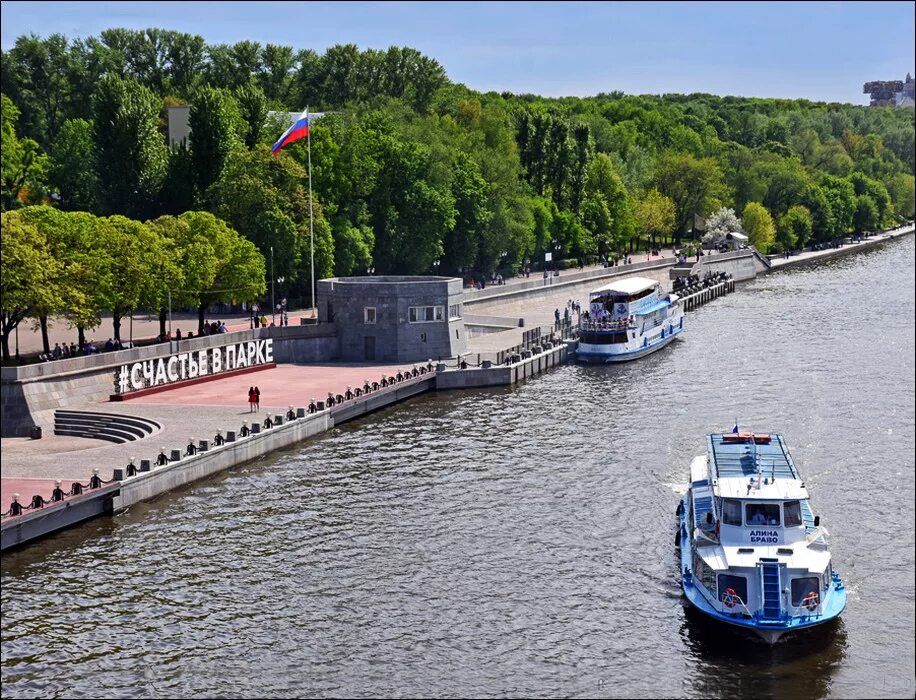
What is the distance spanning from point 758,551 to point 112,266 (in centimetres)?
5383

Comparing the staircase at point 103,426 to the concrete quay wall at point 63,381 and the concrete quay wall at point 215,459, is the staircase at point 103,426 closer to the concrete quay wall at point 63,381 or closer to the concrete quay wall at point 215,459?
the concrete quay wall at point 63,381

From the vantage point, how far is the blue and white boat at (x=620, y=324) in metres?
110

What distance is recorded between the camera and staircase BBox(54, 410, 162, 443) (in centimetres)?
7469

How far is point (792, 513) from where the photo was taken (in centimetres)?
5038

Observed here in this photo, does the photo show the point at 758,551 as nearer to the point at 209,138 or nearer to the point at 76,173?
the point at 209,138

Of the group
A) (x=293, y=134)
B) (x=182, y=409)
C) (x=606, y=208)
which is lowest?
(x=182, y=409)

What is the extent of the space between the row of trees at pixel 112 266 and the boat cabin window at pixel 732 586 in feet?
155

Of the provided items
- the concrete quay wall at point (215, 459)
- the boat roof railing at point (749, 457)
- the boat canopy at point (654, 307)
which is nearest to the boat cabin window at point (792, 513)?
the boat roof railing at point (749, 457)

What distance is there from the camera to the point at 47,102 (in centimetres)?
17275

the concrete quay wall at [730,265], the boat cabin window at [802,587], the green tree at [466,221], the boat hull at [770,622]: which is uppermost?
the green tree at [466,221]

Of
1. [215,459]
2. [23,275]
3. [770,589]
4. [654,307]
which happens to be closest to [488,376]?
[654,307]

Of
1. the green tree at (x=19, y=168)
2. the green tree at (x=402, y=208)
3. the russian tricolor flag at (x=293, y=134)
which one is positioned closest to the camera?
the russian tricolor flag at (x=293, y=134)

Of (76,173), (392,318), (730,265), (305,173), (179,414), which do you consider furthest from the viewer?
(730,265)

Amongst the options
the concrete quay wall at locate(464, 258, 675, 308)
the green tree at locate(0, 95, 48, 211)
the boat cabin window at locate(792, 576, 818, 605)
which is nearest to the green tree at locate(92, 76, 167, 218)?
the green tree at locate(0, 95, 48, 211)
